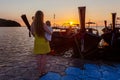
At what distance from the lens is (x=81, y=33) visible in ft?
43.4

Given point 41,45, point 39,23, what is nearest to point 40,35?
point 41,45

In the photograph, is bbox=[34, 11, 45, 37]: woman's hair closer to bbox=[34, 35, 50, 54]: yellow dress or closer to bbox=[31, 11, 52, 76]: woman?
bbox=[31, 11, 52, 76]: woman

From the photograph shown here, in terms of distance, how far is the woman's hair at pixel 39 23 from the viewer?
730 cm

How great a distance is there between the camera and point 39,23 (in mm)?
7383

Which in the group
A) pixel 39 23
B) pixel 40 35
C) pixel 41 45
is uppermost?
pixel 39 23

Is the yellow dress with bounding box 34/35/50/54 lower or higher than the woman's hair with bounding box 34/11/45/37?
lower

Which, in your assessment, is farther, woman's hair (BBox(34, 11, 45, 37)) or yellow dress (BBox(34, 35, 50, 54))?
yellow dress (BBox(34, 35, 50, 54))

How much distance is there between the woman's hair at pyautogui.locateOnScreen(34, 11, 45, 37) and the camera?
7.30 m

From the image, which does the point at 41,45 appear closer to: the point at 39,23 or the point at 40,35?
the point at 40,35

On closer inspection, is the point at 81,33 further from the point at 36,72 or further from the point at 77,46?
the point at 36,72

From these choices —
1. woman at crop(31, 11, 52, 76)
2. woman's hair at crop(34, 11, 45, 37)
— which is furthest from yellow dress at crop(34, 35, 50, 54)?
woman's hair at crop(34, 11, 45, 37)

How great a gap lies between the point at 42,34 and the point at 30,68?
282 cm

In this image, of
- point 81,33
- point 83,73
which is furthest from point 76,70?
point 81,33

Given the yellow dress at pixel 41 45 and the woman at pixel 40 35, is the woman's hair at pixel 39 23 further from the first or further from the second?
the yellow dress at pixel 41 45
